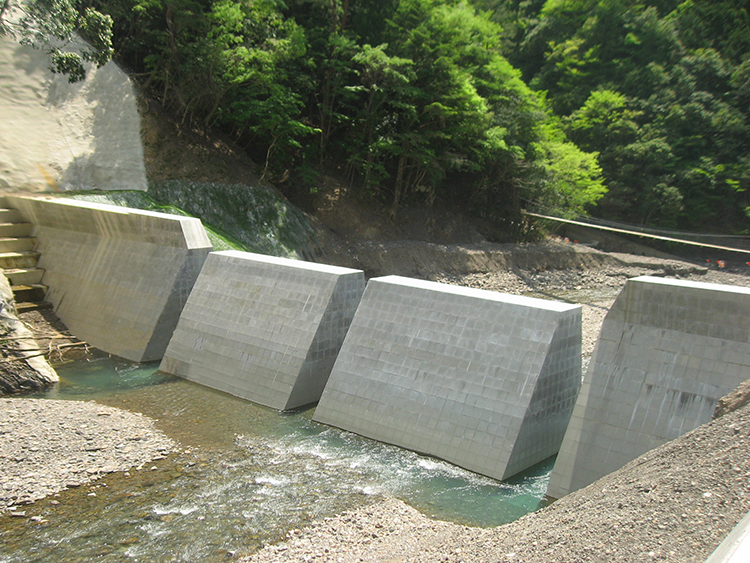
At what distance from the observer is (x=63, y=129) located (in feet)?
70.8

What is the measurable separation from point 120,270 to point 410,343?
916 cm

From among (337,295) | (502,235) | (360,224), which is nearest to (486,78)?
(502,235)

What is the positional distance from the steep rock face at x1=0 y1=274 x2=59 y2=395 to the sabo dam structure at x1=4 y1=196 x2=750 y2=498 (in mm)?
2246

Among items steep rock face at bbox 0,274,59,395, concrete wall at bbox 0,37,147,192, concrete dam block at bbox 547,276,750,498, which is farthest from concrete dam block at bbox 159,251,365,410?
concrete wall at bbox 0,37,147,192

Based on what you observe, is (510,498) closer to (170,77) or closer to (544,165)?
(170,77)

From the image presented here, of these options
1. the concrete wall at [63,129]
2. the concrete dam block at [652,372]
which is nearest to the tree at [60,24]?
the concrete wall at [63,129]

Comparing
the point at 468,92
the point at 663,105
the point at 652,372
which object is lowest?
the point at 652,372

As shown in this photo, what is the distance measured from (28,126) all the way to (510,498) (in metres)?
Result: 20.9

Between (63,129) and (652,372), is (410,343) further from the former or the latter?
(63,129)

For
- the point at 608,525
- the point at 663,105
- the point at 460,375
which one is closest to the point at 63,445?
the point at 460,375

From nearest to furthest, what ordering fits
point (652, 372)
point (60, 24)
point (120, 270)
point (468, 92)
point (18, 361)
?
1. point (652, 372)
2. point (18, 361)
3. point (120, 270)
4. point (60, 24)
5. point (468, 92)

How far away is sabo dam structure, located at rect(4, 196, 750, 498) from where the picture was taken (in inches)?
345

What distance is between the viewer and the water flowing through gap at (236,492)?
25.2 feet

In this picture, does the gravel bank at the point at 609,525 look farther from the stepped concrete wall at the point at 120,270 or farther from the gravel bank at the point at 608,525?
the stepped concrete wall at the point at 120,270
